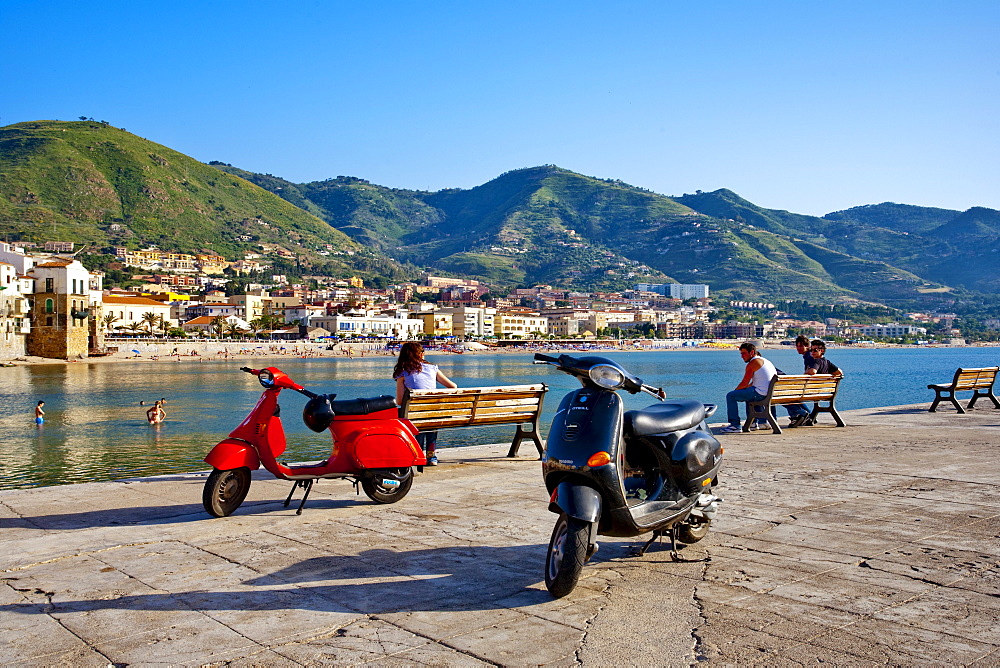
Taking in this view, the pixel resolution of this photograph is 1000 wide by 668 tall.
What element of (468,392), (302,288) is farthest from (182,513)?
(302,288)

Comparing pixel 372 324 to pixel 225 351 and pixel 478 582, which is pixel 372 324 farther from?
pixel 478 582

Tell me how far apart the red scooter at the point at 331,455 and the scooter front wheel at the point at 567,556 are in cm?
253

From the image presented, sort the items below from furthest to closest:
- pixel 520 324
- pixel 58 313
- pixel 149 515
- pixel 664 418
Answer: pixel 520 324 < pixel 58 313 < pixel 149 515 < pixel 664 418

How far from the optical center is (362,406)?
21.7 ft

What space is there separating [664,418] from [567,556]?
3.90 ft

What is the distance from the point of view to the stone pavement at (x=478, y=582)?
3520 mm

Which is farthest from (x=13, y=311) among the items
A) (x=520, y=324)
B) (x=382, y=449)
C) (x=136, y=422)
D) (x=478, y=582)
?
(x=520, y=324)

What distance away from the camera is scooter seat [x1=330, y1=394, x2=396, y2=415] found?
656 centimetres

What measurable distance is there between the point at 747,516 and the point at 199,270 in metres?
194

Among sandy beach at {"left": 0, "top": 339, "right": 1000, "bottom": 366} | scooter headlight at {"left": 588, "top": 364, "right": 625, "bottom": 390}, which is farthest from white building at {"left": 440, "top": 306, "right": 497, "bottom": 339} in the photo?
scooter headlight at {"left": 588, "top": 364, "right": 625, "bottom": 390}

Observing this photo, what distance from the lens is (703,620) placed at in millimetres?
3869

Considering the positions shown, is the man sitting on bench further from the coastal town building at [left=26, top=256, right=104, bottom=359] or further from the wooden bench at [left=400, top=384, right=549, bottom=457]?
the coastal town building at [left=26, top=256, right=104, bottom=359]

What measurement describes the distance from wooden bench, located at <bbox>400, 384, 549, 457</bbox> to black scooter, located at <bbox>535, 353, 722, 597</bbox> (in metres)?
4.11

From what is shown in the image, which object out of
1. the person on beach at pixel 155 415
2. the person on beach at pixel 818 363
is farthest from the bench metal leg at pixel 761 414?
the person on beach at pixel 155 415
